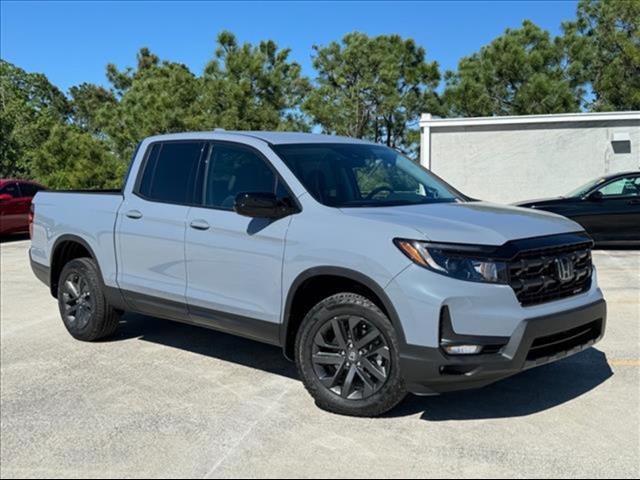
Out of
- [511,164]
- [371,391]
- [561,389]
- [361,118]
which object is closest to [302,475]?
[371,391]

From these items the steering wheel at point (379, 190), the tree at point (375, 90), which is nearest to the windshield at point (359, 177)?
the steering wheel at point (379, 190)

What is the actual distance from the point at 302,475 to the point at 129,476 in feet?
2.93

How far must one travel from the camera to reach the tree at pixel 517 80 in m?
24.7

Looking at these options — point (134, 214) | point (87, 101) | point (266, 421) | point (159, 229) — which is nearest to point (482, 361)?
point (266, 421)

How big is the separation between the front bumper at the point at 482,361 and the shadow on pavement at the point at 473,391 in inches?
18.9

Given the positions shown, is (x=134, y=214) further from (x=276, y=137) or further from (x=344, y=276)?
(x=344, y=276)

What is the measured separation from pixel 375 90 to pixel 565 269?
24.7 metres

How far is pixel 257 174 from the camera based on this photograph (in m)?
4.89

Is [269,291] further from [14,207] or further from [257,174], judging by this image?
[14,207]

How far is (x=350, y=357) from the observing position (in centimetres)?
418

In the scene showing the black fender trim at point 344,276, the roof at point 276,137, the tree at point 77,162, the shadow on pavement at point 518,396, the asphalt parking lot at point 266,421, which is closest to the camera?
the asphalt parking lot at point 266,421

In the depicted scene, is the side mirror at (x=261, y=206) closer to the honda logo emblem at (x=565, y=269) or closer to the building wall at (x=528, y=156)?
the honda logo emblem at (x=565, y=269)

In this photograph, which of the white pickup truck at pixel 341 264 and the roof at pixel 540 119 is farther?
the roof at pixel 540 119

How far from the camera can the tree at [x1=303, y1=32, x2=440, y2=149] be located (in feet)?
90.7
